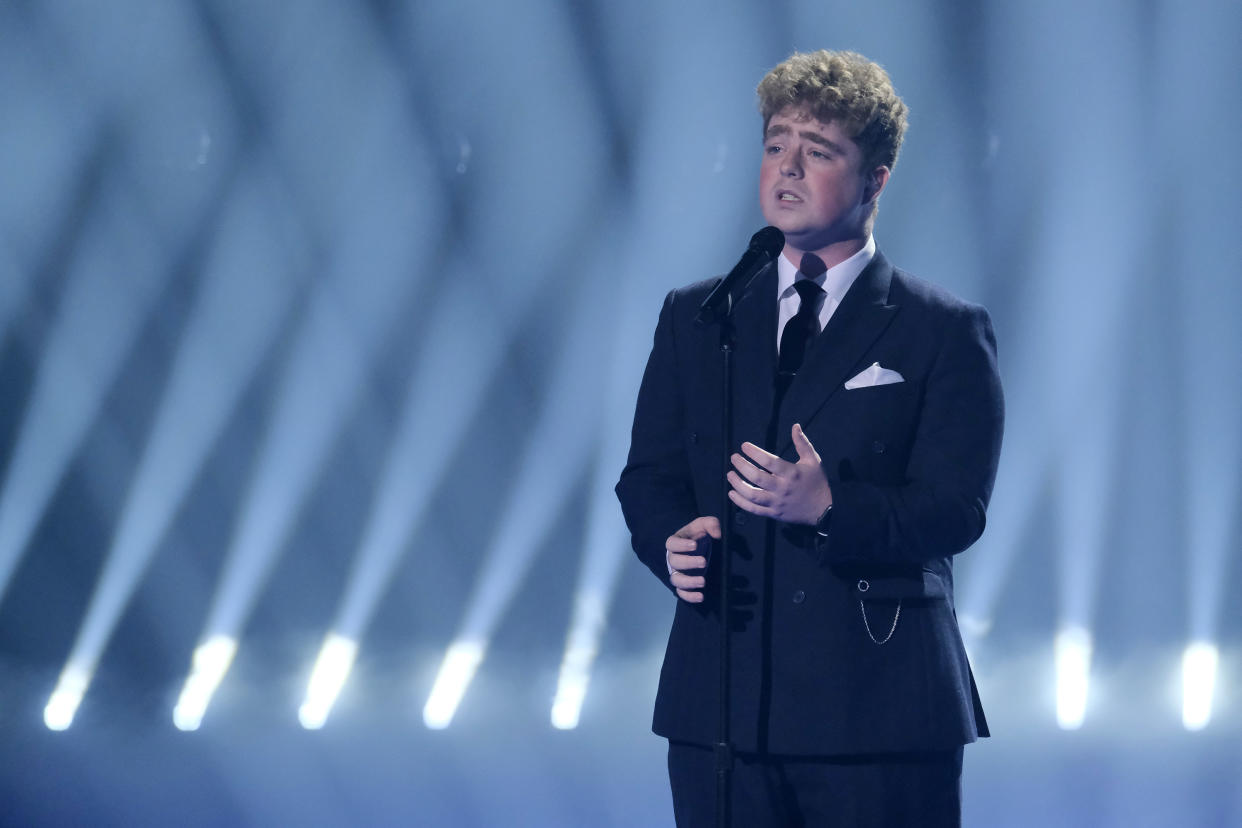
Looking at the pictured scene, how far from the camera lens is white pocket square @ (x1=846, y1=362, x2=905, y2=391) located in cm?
173

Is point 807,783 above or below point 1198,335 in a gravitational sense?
below

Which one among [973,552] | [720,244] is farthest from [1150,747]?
[720,244]

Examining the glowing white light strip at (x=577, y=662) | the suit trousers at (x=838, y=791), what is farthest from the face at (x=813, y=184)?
the glowing white light strip at (x=577, y=662)

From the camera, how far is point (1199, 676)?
11.8 ft

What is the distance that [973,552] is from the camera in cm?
372

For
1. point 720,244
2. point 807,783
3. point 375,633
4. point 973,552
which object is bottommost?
point 807,783

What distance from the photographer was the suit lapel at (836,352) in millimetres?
1738

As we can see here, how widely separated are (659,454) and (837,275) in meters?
0.41

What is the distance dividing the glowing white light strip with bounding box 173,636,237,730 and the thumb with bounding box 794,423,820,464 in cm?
281

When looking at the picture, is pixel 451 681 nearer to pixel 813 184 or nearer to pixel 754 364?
pixel 754 364

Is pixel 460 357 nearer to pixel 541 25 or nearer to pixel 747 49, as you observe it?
pixel 541 25

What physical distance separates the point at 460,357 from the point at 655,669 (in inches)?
46.9

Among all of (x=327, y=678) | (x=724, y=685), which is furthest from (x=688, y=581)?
(x=327, y=678)

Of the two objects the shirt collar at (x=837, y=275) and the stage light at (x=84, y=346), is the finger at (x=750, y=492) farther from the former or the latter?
the stage light at (x=84, y=346)
